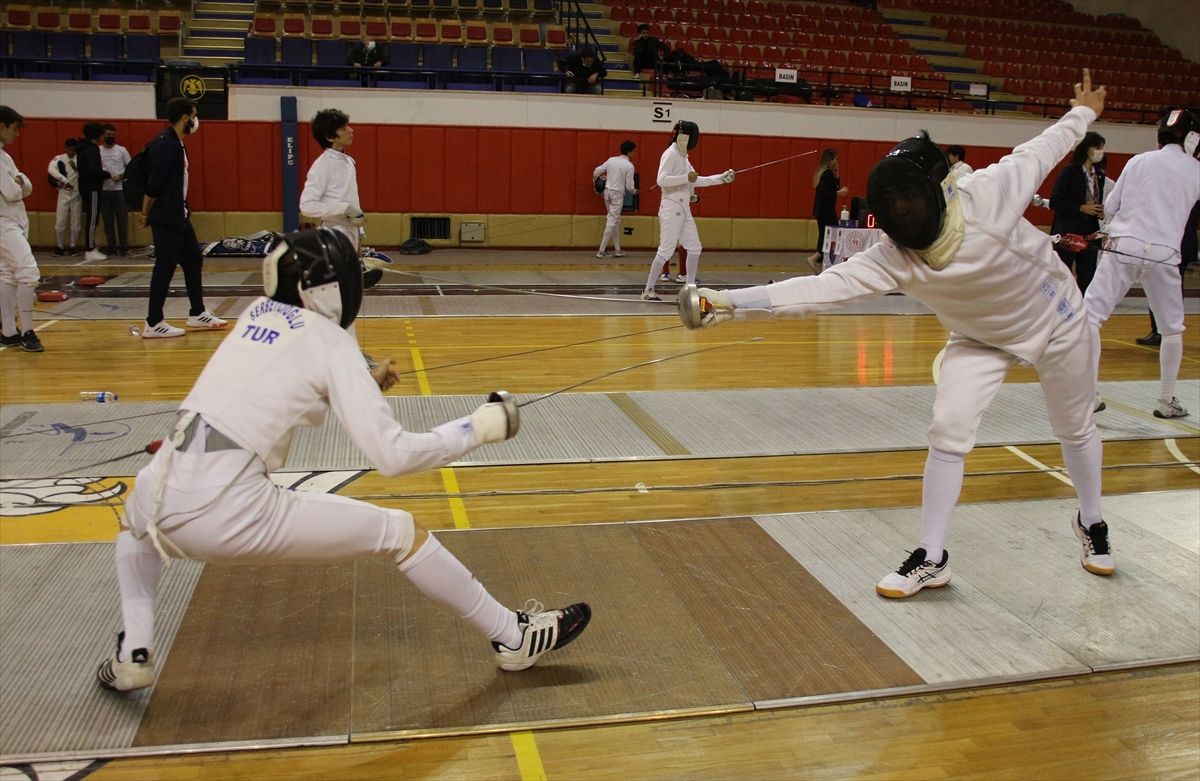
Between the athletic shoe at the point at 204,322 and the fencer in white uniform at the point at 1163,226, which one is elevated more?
the fencer in white uniform at the point at 1163,226

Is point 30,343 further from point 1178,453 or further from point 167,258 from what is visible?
point 1178,453

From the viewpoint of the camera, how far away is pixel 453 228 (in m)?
14.0

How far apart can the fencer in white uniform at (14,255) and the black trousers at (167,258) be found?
2.49 ft

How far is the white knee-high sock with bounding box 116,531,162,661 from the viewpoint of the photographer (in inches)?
99.0

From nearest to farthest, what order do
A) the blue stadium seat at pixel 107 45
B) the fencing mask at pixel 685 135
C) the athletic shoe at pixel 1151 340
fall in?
1. the athletic shoe at pixel 1151 340
2. the fencing mask at pixel 685 135
3. the blue stadium seat at pixel 107 45

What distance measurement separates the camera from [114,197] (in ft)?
39.6

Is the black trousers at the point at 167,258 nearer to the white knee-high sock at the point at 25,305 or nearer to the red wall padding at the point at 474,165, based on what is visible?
the white knee-high sock at the point at 25,305

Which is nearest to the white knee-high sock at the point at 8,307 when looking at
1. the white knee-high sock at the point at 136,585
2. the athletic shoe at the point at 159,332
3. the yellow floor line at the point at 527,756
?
the athletic shoe at the point at 159,332

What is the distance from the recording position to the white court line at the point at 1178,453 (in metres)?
4.79

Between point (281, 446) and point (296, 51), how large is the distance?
1284 cm

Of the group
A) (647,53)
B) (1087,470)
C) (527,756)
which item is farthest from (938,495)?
(647,53)

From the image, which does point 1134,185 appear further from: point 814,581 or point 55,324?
point 55,324

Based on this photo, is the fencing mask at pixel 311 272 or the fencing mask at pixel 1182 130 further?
the fencing mask at pixel 1182 130

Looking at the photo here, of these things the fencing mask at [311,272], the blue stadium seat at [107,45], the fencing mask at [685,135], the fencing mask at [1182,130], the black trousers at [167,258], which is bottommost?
the black trousers at [167,258]
